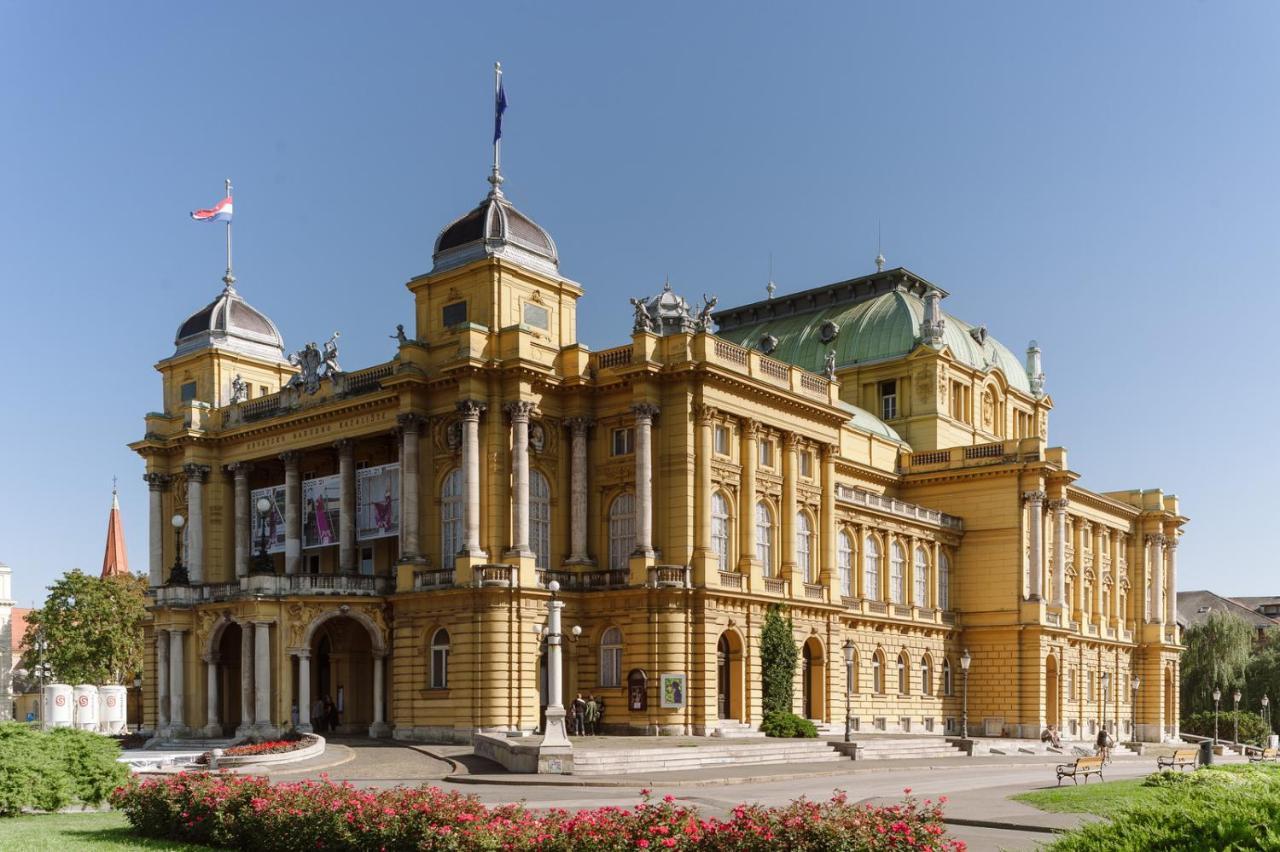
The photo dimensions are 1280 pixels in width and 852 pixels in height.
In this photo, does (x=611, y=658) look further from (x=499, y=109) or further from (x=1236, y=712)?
(x=1236, y=712)

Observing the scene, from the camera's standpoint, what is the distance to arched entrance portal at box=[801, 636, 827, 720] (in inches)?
2419

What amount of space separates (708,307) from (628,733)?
1739 centimetres

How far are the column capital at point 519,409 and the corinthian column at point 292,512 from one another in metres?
13.7

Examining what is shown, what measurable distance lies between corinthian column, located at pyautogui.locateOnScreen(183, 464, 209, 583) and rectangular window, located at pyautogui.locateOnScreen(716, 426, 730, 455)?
2675cm

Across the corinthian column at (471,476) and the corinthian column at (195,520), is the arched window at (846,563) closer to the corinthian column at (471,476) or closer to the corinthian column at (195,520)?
the corinthian column at (471,476)

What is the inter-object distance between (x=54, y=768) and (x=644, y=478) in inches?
1141

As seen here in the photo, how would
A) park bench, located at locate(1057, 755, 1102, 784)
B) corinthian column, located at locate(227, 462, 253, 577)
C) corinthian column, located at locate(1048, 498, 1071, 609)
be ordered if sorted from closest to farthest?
park bench, located at locate(1057, 755, 1102, 784), corinthian column, located at locate(227, 462, 253, 577), corinthian column, located at locate(1048, 498, 1071, 609)

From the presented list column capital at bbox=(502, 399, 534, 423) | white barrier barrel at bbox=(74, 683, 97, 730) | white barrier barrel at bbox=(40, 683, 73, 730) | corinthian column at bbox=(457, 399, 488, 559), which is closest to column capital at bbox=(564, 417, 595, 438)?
column capital at bbox=(502, 399, 534, 423)

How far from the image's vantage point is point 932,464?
78562mm

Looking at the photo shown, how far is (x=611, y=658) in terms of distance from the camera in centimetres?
5550

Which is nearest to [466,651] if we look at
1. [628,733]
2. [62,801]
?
[628,733]

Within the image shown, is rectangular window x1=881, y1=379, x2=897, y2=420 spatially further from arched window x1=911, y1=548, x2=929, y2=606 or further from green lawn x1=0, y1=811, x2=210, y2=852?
green lawn x1=0, y1=811, x2=210, y2=852

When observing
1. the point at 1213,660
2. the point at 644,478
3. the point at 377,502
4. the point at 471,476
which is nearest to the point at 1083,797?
the point at 644,478

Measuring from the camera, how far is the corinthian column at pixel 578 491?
56625 millimetres
